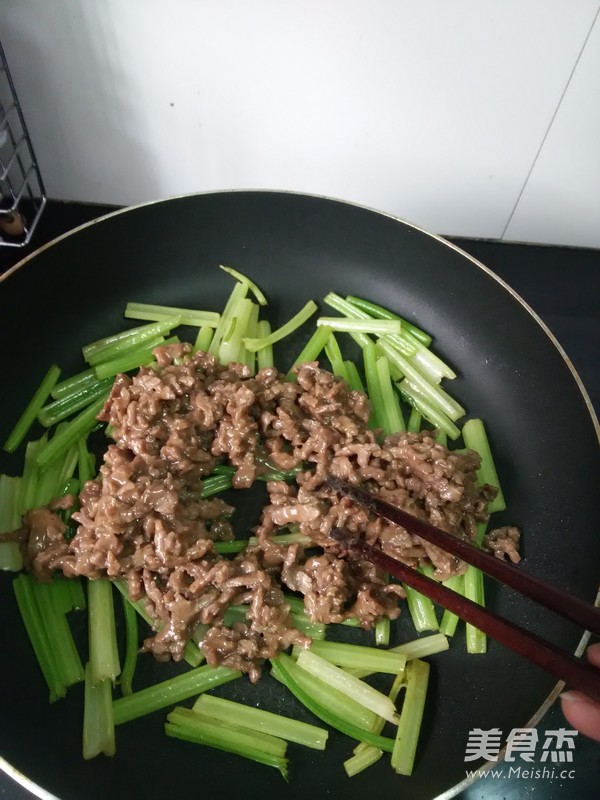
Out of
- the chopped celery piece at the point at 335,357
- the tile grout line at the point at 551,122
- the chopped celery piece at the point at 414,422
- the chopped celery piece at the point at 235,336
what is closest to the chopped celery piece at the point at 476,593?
the chopped celery piece at the point at 414,422

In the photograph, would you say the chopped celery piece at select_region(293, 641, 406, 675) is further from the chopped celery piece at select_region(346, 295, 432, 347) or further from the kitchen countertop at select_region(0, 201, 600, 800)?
the kitchen countertop at select_region(0, 201, 600, 800)

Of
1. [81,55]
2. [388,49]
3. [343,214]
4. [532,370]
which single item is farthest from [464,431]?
[81,55]

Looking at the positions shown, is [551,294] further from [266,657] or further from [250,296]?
[266,657]

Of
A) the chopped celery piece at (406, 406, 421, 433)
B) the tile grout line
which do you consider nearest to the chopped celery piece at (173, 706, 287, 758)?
the chopped celery piece at (406, 406, 421, 433)

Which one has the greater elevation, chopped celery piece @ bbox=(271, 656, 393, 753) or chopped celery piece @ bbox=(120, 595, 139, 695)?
chopped celery piece @ bbox=(271, 656, 393, 753)

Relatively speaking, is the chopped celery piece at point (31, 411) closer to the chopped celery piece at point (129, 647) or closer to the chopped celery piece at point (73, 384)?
the chopped celery piece at point (73, 384)
